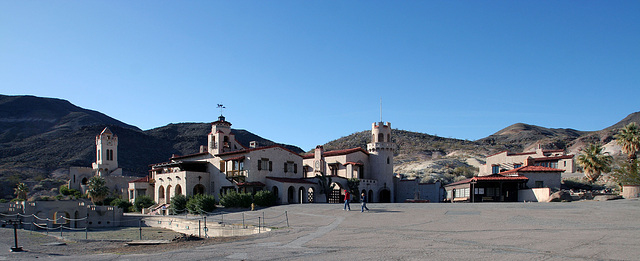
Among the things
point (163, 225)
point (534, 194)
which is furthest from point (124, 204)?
point (534, 194)

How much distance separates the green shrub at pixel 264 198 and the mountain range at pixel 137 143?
2558 centimetres

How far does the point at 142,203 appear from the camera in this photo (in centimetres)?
5416

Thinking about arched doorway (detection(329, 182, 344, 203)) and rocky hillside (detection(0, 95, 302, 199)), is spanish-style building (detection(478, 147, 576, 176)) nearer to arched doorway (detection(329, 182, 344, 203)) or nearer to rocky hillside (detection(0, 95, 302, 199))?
arched doorway (detection(329, 182, 344, 203))

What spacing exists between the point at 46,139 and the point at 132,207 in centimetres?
10776

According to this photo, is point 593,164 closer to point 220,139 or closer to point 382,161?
point 382,161

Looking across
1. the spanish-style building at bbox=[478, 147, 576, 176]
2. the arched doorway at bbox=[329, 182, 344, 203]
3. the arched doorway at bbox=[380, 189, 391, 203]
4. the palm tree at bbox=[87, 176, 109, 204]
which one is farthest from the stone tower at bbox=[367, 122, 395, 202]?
the palm tree at bbox=[87, 176, 109, 204]

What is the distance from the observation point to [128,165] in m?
125

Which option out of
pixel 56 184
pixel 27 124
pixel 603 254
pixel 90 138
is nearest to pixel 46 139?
pixel 90 138

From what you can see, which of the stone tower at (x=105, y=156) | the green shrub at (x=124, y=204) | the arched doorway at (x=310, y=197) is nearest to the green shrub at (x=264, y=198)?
the arched doorway at (x=310, y=197)

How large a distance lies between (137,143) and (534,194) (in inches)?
5058

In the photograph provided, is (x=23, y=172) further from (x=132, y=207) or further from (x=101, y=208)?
(x=101, y=208)

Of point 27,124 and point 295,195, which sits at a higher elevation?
point 27,124

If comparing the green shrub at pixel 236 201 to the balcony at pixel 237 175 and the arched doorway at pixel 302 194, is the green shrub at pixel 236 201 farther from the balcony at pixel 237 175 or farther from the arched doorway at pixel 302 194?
the arched doorway at pixel 302 194

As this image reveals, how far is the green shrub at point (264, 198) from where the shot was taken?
43.8 metres
